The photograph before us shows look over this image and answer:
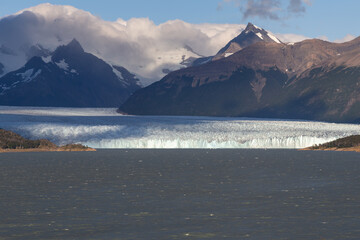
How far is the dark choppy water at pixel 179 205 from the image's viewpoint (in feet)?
71.7

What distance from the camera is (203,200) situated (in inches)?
1191

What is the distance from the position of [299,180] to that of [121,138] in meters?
56.8

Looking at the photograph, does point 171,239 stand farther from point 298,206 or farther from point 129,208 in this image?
point 298,206

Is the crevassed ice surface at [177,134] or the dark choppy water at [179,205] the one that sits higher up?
the crevassed ice surface at [177,134]

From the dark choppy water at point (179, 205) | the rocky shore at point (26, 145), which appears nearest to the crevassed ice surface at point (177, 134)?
the rocky shore at point (26, 145)

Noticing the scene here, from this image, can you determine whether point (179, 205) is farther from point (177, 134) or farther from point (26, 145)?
point (177, 134)

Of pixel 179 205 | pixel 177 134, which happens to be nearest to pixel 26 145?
pixel 177 134

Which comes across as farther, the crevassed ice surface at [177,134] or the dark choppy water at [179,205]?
the crevassed ice surface at [177,134]

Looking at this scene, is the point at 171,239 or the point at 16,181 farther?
the point at 16,181

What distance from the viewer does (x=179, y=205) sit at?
28438mm

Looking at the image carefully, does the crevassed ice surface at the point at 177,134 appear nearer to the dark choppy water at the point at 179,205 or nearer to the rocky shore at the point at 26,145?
the rocky shore at the point at 26,145

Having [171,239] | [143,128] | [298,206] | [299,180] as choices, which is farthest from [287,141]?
[171,239]

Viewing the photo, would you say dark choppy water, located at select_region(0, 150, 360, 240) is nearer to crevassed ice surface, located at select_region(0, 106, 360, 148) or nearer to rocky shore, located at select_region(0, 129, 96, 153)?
rocky shore, located at select_region(0, 129, 96, 153)

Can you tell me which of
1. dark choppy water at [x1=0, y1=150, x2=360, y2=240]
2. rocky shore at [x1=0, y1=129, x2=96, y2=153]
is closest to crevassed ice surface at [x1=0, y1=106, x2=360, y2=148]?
rocky shore at [x1=0, y1=129, x2=96, y2=153]
